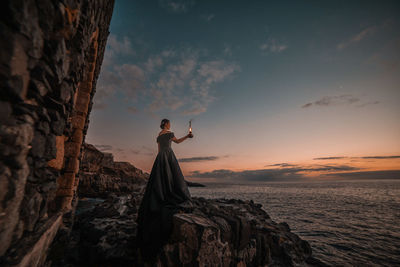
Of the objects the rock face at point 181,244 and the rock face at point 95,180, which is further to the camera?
the rock face at point 95,180

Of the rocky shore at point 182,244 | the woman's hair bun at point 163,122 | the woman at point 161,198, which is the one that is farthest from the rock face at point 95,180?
the woman at point 161,198

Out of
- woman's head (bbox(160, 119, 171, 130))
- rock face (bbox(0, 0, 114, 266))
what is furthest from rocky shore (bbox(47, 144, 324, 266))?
woman's head (bbox(160, 119, 171, 130))

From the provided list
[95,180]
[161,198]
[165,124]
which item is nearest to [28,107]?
[161,198]

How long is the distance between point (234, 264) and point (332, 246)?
8.94 meters

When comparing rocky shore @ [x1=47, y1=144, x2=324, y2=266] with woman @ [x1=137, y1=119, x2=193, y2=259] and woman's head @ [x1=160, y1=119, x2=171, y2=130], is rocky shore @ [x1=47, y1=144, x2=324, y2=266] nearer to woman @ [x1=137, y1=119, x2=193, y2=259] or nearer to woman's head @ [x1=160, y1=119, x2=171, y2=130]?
woman @ [x1=137, y1=119, x2=193, y2=259]

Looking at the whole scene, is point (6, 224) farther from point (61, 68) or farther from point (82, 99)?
point (82, 99)

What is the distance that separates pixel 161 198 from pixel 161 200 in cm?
5

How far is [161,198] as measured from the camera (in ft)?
14.3

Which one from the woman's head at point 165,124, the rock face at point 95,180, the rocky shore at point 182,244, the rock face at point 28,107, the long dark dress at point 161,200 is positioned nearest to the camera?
the rock face at point 28,107

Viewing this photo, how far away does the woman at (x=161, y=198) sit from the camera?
3818mm

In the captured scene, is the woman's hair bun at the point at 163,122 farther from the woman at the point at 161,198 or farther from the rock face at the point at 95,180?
the rock face at the point at 95,180

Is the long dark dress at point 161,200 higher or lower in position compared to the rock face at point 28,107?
lower

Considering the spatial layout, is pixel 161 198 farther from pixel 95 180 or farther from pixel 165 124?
pixel 95 180

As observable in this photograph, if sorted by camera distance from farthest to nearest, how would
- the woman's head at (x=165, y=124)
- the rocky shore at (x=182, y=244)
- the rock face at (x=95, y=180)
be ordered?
the rock face at (x=95, y=180) < the woman's head at (x=165, y=124) < the rocky shore at (x=182, y=244)
